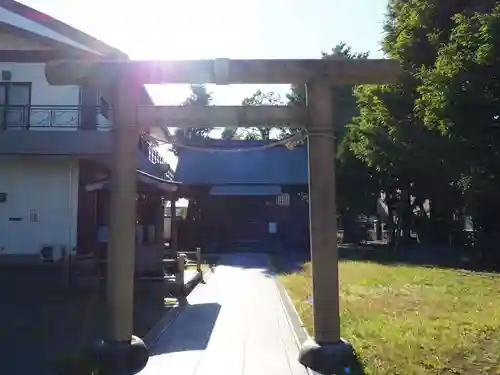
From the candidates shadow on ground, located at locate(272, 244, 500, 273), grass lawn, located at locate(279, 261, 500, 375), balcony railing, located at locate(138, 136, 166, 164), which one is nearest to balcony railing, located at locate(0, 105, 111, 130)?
balcony railing, located at locate(138, 136, 166, 164)

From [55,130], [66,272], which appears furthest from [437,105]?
[66,272]

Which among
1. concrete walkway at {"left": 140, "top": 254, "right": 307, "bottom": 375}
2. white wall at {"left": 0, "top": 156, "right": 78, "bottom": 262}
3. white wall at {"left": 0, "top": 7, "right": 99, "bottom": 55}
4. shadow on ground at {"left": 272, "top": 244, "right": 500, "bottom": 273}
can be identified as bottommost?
concrete walkway at {"left": 140, "top": 254, "right": 307, "bottom": 375}

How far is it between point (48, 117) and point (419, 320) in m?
→ 10.8

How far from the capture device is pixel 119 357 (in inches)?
237

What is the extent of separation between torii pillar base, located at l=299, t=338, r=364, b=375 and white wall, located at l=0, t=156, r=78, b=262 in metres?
9.75

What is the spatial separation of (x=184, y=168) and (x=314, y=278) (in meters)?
27.2

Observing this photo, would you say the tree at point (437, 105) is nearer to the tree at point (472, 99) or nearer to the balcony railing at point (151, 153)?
the tree at point (472, 99)

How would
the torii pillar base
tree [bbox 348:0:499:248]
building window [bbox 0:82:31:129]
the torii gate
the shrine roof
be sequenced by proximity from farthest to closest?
the shrine roof, tree [bbox 348:0:499:248], building window [bbox 0:82:31:129], the torii gate, the torii pillar base

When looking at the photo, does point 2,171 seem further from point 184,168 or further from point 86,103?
point 184,168

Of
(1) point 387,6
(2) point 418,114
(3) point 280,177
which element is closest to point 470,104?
(2) point 418,114

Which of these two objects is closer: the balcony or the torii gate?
the torii gate

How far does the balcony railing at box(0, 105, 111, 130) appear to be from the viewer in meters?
14.6

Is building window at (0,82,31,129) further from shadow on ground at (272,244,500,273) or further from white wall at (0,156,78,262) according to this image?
shadow on ground at (272,244,500,273)

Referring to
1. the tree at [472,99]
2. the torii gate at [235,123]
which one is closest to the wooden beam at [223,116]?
the torii gate at [235,123]
